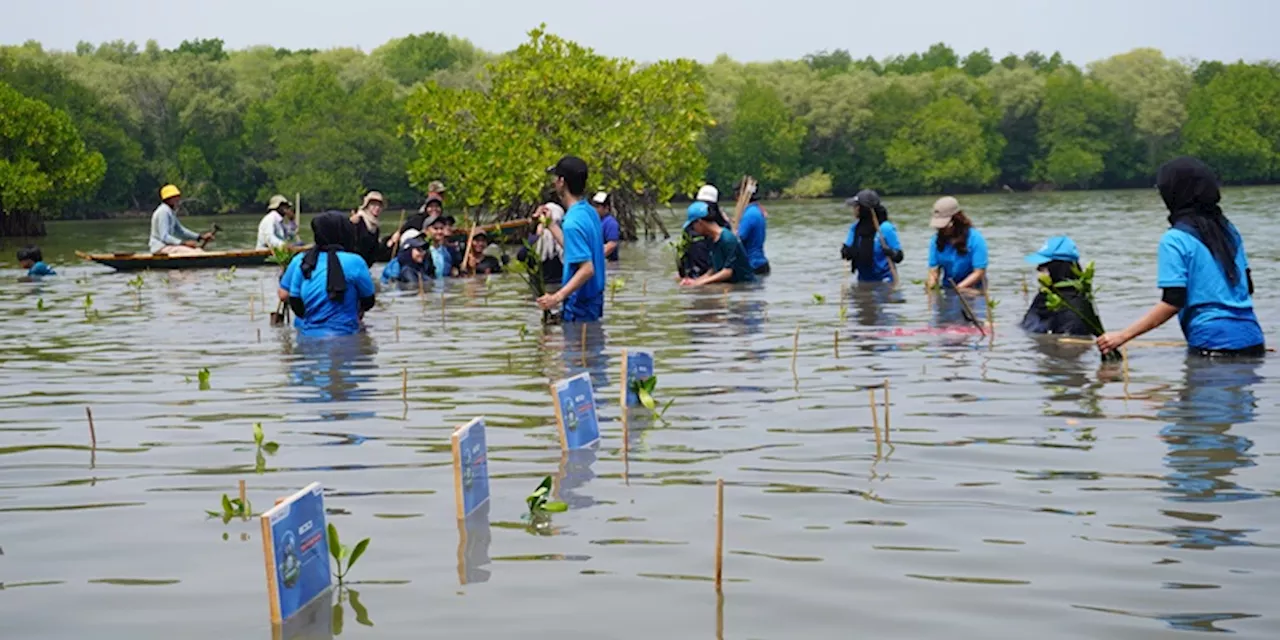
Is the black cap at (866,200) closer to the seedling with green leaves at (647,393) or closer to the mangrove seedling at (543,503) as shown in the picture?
the seedling with green leaves at (647,393)

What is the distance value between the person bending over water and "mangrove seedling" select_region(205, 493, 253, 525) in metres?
11.7

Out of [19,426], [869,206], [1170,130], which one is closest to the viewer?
[19,426]

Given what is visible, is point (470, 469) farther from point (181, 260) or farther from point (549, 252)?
point (181, 260)

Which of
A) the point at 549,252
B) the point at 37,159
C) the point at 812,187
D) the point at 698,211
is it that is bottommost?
the point at 812,187

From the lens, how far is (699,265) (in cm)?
2059

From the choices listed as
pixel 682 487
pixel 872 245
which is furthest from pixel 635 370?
pixel 872 245

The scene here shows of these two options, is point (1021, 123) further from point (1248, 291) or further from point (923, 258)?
point (1248, 291)

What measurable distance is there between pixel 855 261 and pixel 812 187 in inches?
3153

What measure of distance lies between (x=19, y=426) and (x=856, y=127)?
100 meters

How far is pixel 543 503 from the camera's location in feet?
22.0

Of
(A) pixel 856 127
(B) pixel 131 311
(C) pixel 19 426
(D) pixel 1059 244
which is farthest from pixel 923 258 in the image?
(A) pixel 856 127

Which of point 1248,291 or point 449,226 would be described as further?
point 449,226

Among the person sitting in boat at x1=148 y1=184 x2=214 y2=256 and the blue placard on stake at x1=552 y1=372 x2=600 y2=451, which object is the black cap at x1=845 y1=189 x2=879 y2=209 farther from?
the person sitting in boat at x1=148 y1=184 x2=214 y2=256

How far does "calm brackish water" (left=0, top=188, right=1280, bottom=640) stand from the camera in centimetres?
543
